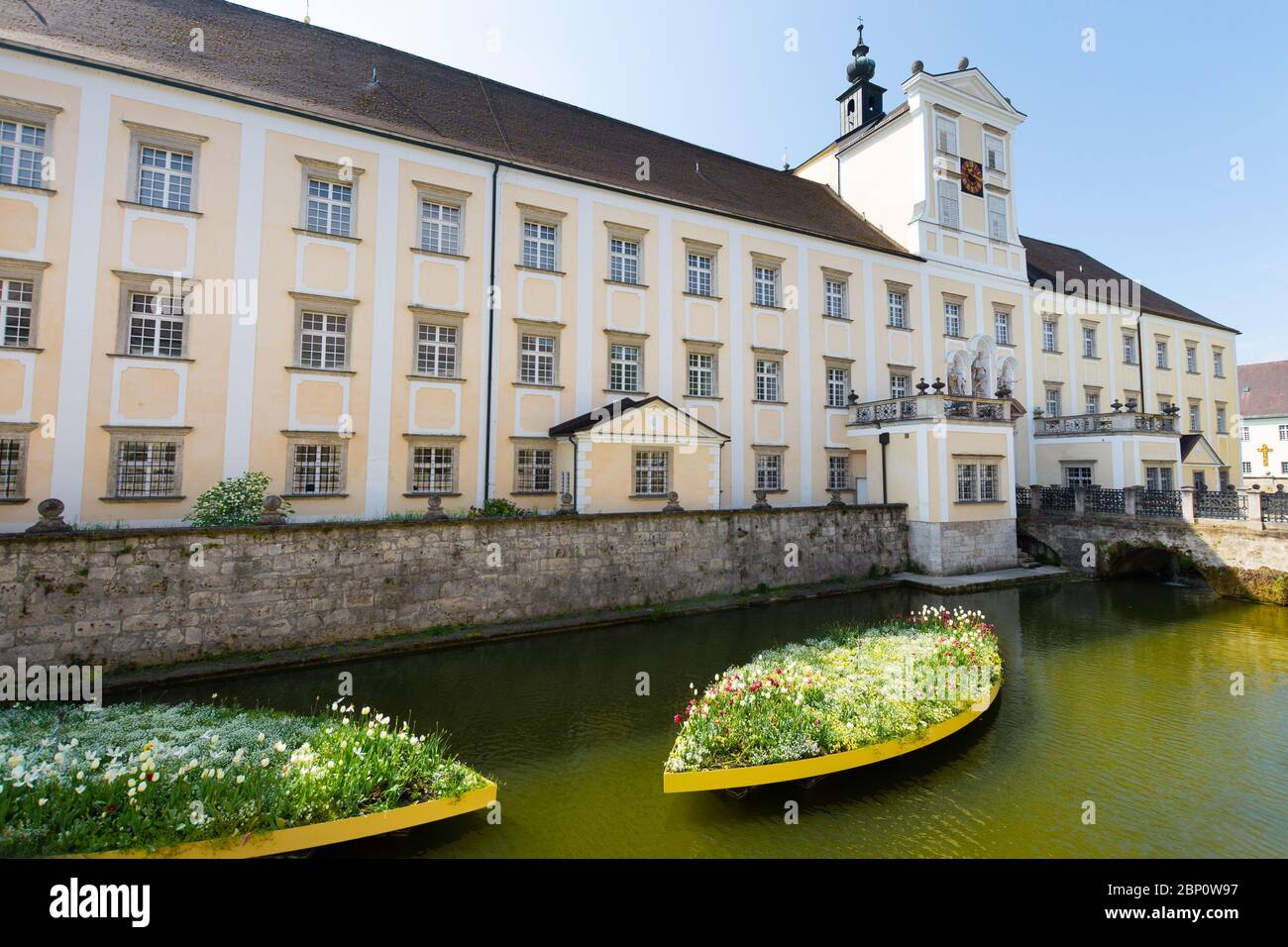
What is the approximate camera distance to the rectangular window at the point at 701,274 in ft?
66.8

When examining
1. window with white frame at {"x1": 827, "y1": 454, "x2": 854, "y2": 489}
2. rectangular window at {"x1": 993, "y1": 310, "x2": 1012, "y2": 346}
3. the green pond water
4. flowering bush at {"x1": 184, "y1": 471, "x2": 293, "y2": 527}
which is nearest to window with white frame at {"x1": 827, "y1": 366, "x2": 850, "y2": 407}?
window with white frame at {"x1": 827, "y1": 454, "x2": 854, "y2": 489}

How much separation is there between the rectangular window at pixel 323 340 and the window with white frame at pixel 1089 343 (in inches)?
1310

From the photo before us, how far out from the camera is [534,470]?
57.0ft

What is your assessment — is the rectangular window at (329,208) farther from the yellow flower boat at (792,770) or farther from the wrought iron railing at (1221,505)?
the wrought iron railing at (1221,505)

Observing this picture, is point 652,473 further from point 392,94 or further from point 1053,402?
point 1053,402

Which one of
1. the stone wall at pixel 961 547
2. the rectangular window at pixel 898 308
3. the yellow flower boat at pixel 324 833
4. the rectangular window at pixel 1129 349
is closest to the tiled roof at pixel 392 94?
the rectangular window at pixel 898 308

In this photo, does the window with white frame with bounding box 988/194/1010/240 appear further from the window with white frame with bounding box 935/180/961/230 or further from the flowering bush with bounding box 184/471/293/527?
the flowering bush with bounding box 184/471/293/527

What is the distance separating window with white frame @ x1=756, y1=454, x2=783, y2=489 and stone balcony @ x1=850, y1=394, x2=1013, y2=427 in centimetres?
359

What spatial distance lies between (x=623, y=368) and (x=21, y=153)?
14.2 meters

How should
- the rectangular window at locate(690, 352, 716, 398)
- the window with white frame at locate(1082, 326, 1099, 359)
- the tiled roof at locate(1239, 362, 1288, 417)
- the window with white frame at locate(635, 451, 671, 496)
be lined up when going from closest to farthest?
the window with white frame at locate(635, 451, 671, 496), the rectangular window at locate(690, 352, 716, 398), the window with white frame at locate(1082, 326, 1099, 359), the tiled roof at locate(1239, 362, 1288, 417)

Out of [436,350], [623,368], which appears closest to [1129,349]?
[623,368]

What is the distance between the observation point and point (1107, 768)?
6.95 meters

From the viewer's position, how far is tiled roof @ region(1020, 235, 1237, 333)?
32062 millimetres

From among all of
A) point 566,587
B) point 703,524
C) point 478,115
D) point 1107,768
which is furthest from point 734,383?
point 1107,768
